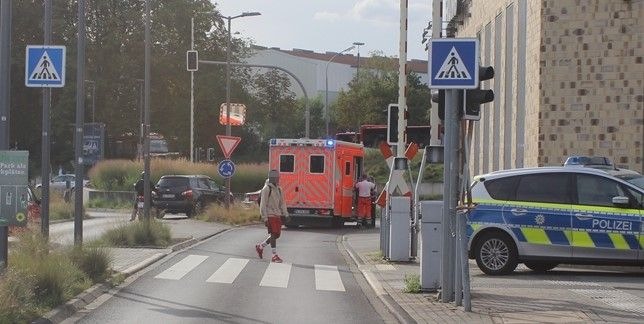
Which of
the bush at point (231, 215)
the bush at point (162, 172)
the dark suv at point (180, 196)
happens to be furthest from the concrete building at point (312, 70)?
the bush at point (231, 215)

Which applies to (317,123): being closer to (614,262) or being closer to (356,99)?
(356,99)

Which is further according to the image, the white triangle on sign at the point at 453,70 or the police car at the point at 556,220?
the police car at the point at 556,220

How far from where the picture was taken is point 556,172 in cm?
1723

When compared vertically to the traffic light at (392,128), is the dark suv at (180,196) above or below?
below

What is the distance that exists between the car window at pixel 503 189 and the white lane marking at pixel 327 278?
9.12 feet

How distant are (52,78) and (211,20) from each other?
53570 mm

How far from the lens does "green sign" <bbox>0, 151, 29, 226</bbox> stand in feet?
43.7

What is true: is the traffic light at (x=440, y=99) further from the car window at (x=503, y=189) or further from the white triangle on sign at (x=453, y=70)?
the car window at (x=503, y=189)

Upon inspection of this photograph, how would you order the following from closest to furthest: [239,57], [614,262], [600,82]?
[614,262]
[600,82]
[239,57]

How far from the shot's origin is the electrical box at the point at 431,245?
14727 mm

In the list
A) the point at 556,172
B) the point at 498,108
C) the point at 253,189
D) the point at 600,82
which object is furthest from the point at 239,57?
the point at 556,172

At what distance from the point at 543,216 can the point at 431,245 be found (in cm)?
297

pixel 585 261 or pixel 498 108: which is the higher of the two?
pixel 498 108

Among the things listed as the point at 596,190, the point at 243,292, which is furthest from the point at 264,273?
the point at 596,190
